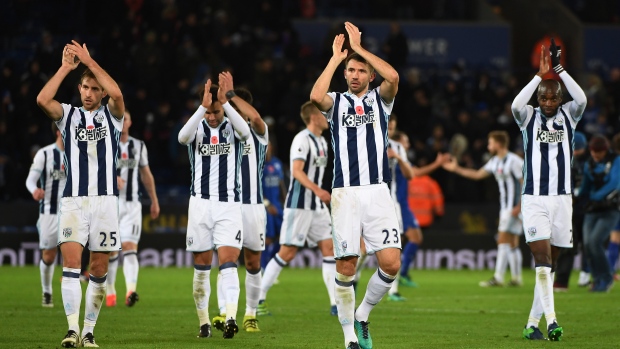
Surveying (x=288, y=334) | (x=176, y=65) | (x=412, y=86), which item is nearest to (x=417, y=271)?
(x=412, y=86)

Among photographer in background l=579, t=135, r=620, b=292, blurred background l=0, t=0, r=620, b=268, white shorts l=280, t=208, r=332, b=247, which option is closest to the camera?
white shorts l=280, t=208, r=332, b=247

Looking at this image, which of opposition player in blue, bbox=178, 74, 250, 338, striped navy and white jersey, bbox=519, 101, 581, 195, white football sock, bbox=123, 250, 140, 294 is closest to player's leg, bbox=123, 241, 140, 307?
white football sock, bbox=123, 250, 140, 294

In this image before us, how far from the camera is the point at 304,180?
11773 millimetres

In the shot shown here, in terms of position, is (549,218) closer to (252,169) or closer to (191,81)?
(252,169)

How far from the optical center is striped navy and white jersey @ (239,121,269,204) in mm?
A: 10969

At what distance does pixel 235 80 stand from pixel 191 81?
1.00 metres

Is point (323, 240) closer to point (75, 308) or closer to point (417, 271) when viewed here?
point (75, 308)

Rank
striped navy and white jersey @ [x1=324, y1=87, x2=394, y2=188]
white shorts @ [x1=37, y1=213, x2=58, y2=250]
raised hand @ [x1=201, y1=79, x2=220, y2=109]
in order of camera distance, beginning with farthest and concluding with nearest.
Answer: white shorts @ [x1=37, y1=213, x2=58, y2=250], raised hand @ [x1=201, y1=79, x2=220, y2=109], striped navy and white jersey @ [x1=324, y1=87, x2=394, y2=188]

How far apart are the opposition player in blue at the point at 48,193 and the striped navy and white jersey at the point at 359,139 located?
566 cm

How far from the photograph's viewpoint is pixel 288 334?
422 inches

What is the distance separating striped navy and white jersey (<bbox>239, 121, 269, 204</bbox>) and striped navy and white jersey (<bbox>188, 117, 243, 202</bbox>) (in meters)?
0.41

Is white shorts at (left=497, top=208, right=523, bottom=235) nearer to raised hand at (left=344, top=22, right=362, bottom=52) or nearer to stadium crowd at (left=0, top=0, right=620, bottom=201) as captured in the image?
stadium crowd at (left=0, top=0, right=620, bottom=201)

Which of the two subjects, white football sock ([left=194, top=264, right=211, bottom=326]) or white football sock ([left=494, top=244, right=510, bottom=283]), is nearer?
white football sock ([left=194, top=264, right=211, bottom=326])

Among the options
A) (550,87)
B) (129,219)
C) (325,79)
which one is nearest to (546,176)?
(550,87)
